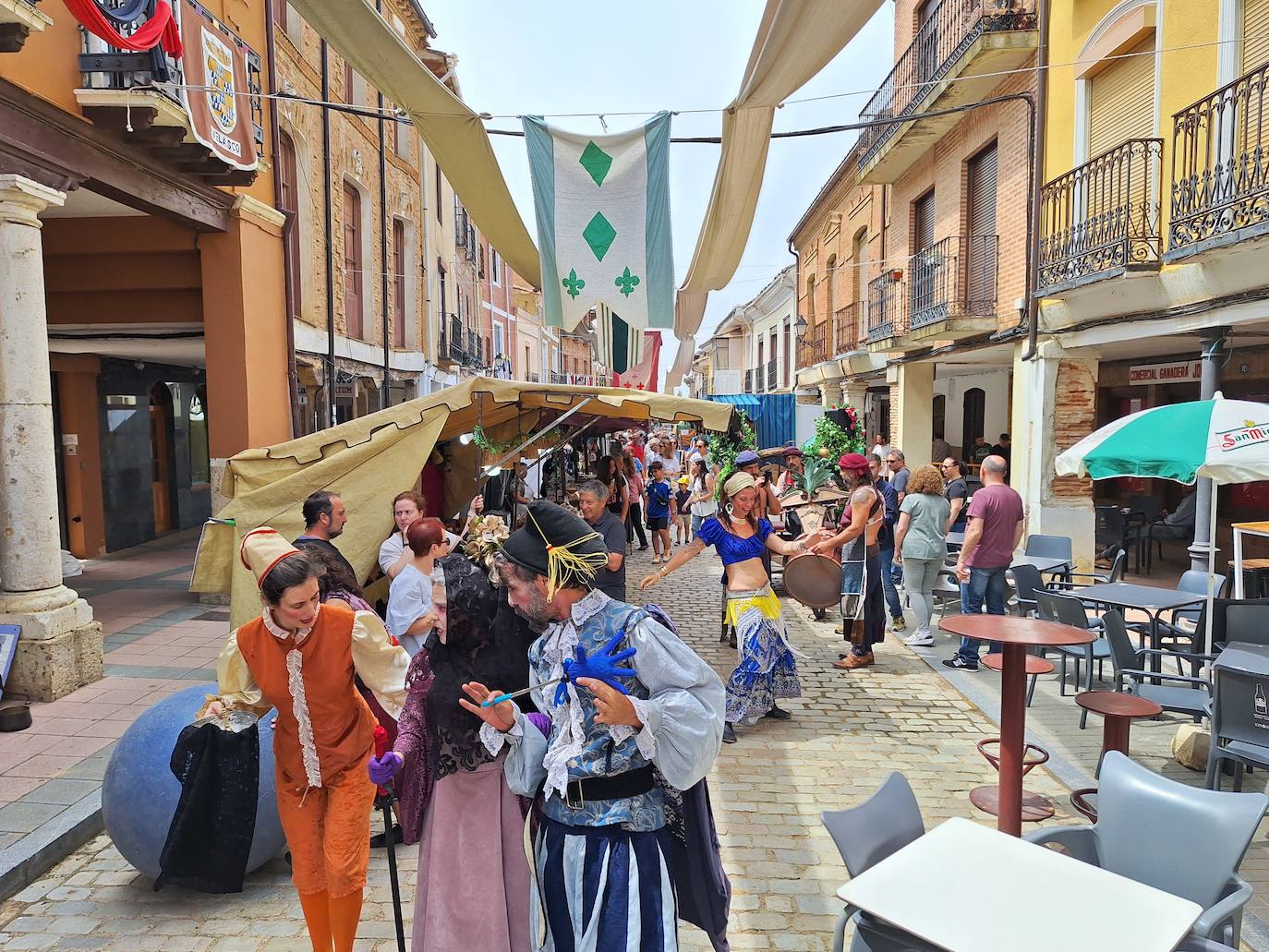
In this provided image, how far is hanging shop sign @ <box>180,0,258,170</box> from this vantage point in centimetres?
709

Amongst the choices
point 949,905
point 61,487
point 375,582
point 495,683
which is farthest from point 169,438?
point 949,905

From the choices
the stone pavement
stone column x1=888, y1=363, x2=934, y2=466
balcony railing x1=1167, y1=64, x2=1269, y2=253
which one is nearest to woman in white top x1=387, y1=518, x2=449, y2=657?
the stone pavement

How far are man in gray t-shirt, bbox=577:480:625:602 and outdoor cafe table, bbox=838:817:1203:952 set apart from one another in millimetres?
3094

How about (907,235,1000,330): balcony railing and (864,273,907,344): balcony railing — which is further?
(864,273,907,344): balcony railing

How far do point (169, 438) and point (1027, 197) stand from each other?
603 inches

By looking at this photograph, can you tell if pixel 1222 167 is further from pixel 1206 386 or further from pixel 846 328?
pixel 846 328

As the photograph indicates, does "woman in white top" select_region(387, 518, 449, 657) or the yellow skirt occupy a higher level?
"woman in white top" select_region(387, 518, 449, 657)

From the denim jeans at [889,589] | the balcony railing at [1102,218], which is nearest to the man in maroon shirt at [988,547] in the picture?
the denim jeans at [889,589]

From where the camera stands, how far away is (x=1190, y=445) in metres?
4.76

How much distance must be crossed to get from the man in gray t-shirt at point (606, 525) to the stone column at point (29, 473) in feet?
13.6

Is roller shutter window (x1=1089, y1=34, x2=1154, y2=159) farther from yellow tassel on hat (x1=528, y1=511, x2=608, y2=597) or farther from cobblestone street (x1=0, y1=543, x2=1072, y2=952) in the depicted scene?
yellow tassel on hat (x1=528, y1=511, x2=608, y2=597)

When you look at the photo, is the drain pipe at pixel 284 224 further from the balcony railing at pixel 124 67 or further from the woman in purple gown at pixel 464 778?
the woman in purple gown at pixel 464 778

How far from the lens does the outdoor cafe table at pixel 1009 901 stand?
212 centimetres

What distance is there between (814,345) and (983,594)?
726 inches
